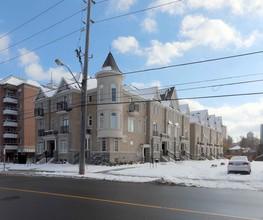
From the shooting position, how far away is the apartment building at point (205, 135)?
72.3 m

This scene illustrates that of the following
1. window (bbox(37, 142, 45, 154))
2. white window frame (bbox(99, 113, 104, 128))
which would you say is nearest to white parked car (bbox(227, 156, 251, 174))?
white window frame (bbox(99, 113, 104, 128))

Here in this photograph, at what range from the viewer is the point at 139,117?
47625 mm

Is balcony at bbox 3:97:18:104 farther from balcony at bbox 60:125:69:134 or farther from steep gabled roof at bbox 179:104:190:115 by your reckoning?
steep gabled roof at bbox 179:104:190:115

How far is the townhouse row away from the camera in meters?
41.6

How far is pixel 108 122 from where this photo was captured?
4147 centimetres

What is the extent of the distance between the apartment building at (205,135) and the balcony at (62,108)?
3479 cm

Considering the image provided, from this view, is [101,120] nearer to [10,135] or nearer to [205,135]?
[10,135]

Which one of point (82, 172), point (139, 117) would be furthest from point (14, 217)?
point (139, 117)

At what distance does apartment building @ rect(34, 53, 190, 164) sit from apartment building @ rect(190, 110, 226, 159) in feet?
58.4

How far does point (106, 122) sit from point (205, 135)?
148 feet

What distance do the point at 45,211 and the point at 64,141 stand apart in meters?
36.2

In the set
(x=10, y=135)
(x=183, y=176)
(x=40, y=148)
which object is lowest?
(x=183, y=176)

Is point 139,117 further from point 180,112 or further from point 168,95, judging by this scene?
point 180,112

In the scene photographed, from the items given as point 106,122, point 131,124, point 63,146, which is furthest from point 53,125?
point 131,124
